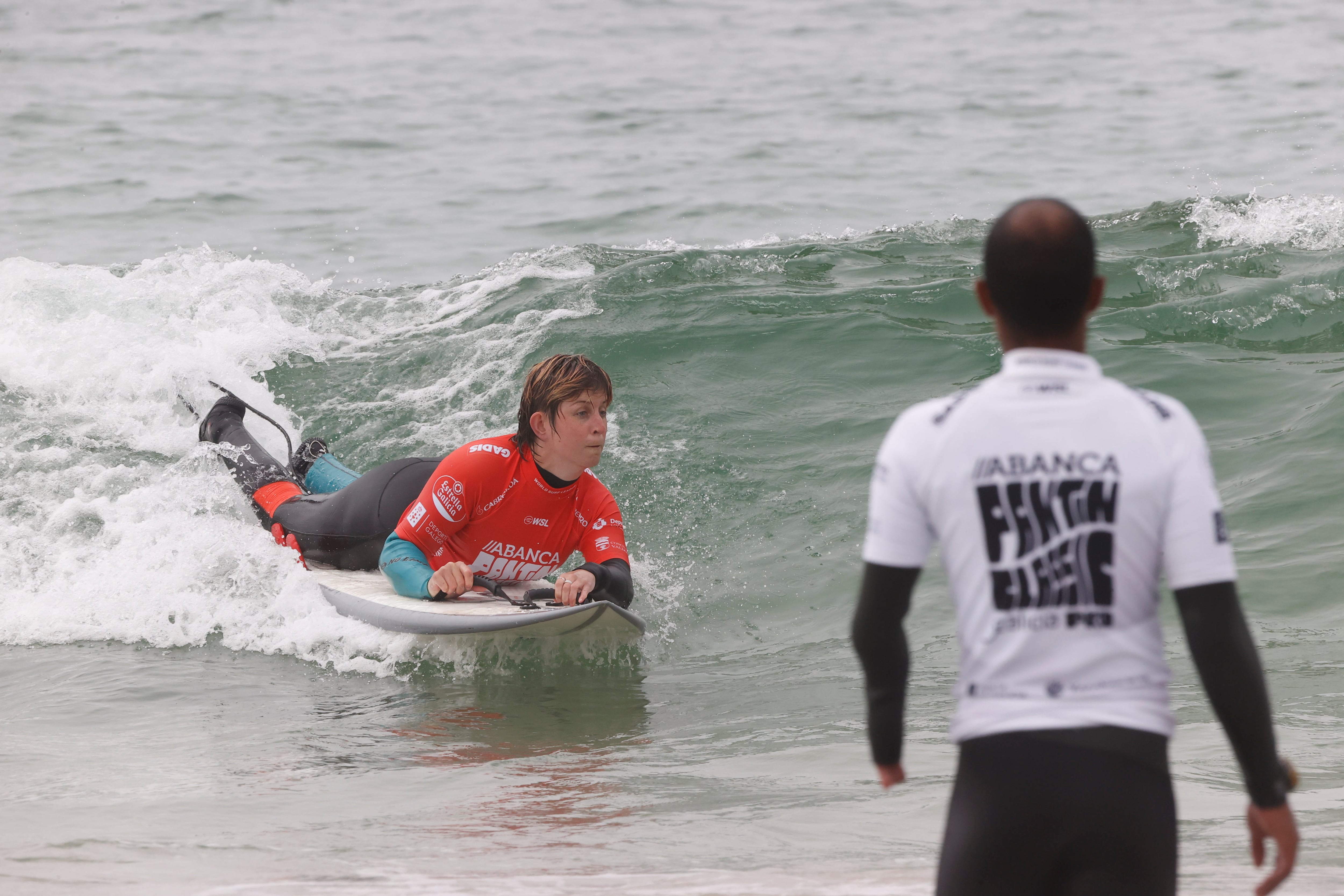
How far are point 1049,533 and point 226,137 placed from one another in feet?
67.1

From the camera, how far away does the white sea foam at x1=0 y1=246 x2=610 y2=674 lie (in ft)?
22.0

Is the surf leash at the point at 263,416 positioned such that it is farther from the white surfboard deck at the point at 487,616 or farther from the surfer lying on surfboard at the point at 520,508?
the white surfboard deck at the point at 487,616

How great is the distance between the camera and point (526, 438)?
5844 millimetres

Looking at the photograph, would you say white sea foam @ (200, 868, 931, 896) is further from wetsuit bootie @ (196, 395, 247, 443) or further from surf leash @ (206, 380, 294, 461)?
wetsuit bootie @ (196, 395, 247, 443)

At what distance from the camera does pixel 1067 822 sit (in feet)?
6.54

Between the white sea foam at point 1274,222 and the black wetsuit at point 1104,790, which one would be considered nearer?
the black wetsuit at point 1104,790

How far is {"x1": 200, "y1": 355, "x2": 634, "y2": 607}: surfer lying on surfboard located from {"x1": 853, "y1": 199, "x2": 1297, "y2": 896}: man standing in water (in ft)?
11.5

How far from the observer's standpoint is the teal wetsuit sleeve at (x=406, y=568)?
6.06 m

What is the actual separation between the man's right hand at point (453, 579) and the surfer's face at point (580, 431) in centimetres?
65

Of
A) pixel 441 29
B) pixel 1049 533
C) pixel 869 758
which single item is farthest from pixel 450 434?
pixel 441 29

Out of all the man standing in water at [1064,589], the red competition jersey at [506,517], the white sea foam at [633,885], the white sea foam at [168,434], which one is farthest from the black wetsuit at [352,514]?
the man standing in water at [1064,589]

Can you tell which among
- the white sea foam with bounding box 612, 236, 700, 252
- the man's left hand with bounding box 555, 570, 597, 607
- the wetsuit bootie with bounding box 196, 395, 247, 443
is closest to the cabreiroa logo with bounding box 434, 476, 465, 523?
the man's left hand with bounding box 555, 570, 597, 607

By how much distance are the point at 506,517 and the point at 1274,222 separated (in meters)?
8.37

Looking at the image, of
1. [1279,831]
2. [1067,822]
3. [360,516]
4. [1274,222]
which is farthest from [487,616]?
[1274,222]
